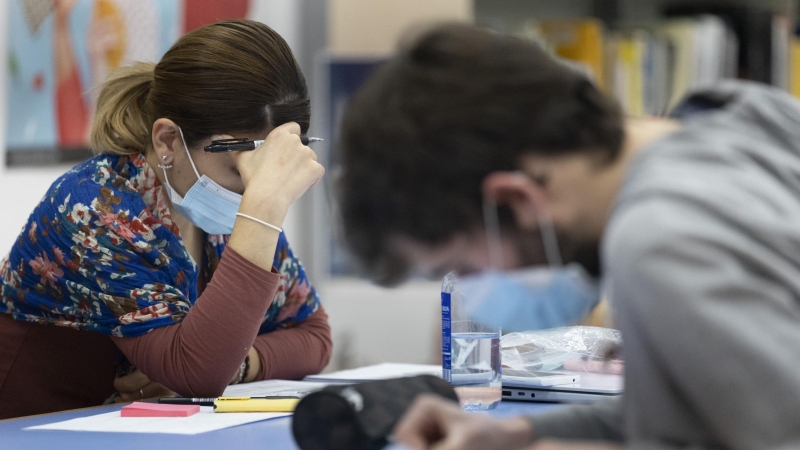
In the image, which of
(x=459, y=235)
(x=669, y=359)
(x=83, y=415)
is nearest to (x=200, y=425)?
(x=83, y=415)

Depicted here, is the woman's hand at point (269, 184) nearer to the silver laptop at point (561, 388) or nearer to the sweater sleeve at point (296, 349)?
the sweater sleeve at point (296, 349)

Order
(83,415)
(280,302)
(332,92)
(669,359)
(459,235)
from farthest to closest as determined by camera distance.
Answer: (332,92) < (280,302) < (83,415) < (459,235) < (669,359)

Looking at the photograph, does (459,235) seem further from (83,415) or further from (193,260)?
(193,260)

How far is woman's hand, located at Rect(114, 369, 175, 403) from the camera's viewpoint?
1557mm

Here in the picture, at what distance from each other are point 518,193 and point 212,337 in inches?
32.5

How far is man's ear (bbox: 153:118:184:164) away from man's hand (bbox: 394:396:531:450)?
891 mm

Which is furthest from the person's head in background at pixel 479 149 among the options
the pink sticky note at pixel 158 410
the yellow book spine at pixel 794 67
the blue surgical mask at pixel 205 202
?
the yellow book spine at pixel 794 67

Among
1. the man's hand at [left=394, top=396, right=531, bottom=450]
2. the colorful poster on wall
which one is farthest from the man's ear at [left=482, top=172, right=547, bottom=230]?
the colorful poster on wall

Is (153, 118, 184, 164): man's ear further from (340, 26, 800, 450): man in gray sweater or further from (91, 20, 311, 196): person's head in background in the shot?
(340, 26, 800, 450): man in gray sweater

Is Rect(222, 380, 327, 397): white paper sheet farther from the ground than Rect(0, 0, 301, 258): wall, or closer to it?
closer to it

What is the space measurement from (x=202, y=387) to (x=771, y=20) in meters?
2.03

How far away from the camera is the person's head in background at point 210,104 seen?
1.50m

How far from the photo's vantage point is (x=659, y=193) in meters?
0.62

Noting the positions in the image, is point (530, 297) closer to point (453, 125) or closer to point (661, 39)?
point (453, 125)
